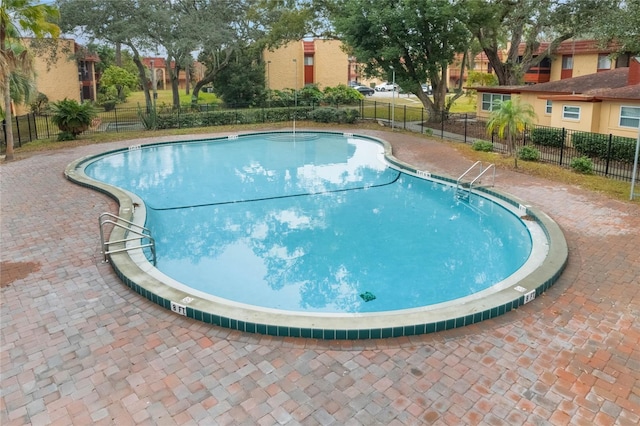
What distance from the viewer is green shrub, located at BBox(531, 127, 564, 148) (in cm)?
1747

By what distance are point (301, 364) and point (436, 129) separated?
68.4ft

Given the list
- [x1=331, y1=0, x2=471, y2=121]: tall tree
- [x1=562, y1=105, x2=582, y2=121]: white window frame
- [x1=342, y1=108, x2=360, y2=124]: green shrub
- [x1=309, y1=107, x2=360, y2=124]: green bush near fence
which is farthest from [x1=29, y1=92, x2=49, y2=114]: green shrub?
[x1=562, y1=105, x2=582, y2=121]: white window frame

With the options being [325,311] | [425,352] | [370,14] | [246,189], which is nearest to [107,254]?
[325,311]

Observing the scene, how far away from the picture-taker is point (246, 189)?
1419 centimetres

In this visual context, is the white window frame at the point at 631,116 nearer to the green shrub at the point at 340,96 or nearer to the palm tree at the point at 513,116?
the palm tree at the point at 513,116

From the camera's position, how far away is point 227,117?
26.5 m

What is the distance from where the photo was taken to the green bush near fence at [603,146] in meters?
14.5

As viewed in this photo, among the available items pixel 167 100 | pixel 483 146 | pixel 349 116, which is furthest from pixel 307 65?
pixel 483 146

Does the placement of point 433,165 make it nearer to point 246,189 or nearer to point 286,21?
point 246,189

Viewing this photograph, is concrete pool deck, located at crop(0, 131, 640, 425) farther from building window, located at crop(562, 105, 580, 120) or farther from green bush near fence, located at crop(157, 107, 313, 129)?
green bush near fence, located at crop(157, 107, 313, 129)

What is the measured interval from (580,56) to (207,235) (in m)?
33.7

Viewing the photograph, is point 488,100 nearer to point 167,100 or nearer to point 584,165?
point 584,165

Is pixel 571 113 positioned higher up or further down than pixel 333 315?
higher up

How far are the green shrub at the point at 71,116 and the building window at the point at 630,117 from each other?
66.8 ft
